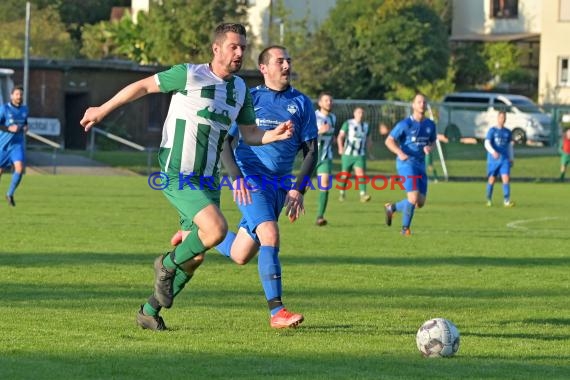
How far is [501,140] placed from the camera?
91.8 feet

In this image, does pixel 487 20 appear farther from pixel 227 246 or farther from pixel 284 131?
pixel 284 131

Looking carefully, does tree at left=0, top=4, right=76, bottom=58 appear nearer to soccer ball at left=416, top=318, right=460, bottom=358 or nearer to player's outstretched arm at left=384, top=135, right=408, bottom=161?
player's outstretched arm at left=384, top=135, right=408, bottom=161

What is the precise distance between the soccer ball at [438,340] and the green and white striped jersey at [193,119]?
193 centimetres

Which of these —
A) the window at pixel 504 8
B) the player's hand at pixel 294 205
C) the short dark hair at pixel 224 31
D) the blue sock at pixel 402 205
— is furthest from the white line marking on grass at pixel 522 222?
the window at pixel 504 8

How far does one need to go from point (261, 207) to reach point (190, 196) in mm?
988

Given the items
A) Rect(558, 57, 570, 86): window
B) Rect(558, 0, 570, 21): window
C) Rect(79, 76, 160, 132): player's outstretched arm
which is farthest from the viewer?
Rect(558, 0, 570, 21): window

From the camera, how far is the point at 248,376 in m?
7.36

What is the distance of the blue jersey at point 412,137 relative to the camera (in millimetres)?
18453

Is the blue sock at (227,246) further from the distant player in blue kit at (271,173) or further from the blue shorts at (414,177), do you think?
the blue shorts at (414,177)

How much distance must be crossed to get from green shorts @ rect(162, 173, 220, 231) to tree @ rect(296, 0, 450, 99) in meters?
50.5

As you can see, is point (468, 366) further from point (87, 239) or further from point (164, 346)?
point (87, 239)

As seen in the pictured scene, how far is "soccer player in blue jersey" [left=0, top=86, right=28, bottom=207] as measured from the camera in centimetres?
2289

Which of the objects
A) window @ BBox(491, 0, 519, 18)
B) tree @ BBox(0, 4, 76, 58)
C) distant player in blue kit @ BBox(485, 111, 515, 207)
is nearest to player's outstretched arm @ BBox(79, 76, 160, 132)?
distant player in blue kit @ BBox(485, 111, 515, 207)

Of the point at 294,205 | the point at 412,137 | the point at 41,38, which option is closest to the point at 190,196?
the point at 294,205
